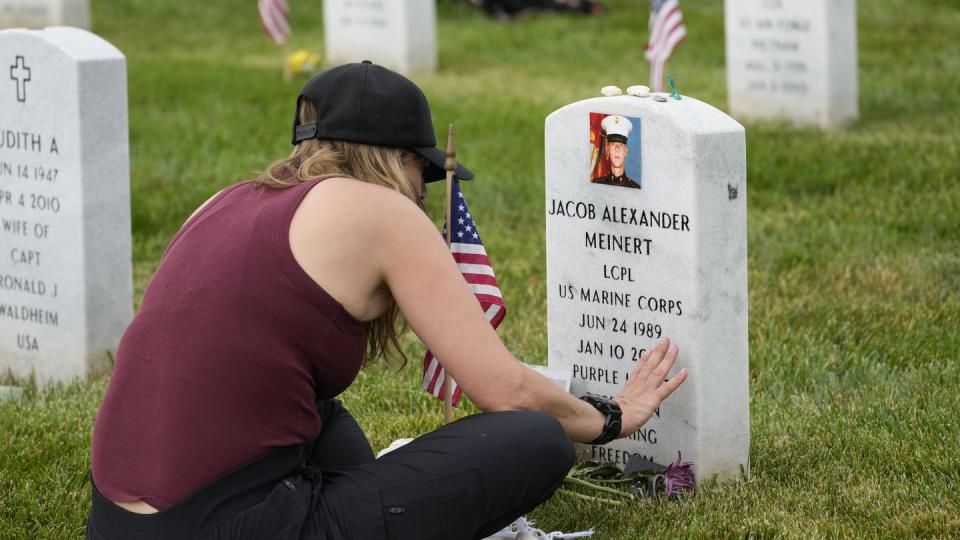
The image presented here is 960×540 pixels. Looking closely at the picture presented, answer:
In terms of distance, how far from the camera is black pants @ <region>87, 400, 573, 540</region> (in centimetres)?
334

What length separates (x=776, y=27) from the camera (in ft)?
33.0

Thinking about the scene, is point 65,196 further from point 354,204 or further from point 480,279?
point 354,204

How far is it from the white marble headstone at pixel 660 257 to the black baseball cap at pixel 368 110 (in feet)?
2.78

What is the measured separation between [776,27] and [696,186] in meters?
6.27

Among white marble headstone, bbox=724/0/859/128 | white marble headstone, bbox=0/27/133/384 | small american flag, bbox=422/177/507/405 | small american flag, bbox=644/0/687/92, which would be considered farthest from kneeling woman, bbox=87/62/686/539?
white marble headstone, bbox=724/0/859/128

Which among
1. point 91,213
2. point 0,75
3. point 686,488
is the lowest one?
point 686,488

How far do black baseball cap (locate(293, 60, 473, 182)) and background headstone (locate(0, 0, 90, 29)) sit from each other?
10.9 m

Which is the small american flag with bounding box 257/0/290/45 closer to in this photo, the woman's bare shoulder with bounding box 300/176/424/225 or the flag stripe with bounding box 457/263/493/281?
the flag stripe with bounding box 457/263/493/281

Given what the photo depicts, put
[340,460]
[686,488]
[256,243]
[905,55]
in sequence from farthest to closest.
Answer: [905,55]
[686,488]
[340,460]
[256,243]

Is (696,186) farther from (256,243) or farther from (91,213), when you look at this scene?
(91,213)

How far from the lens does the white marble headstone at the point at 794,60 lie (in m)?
9.84

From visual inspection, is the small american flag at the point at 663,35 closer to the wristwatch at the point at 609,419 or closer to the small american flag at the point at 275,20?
the small american flag at the point at 275,20

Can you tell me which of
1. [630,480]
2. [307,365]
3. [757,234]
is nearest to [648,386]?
[630,480]

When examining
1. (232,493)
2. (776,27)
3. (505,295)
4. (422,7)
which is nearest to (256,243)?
(232,493)
